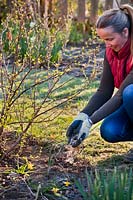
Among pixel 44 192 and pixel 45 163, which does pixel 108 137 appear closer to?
pixel 45 163

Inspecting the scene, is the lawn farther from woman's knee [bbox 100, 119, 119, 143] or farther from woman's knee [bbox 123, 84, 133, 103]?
woman's knee [bbox 123, 84, 133, 103]

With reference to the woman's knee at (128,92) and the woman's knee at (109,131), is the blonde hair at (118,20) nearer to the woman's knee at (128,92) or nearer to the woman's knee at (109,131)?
the woman's knee at (128,92)

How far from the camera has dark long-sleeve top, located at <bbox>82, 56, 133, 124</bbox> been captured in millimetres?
2885

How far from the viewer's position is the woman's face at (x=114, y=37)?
9.58 ft

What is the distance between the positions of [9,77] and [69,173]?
67 cm

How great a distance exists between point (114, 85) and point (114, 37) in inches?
17.6

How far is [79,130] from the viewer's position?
108 inches

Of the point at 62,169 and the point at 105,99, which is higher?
the point at 105,99

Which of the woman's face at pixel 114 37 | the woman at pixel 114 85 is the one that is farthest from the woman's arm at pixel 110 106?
the woman's face at pixel 114 37

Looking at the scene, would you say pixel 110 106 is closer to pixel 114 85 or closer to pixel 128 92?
pixel 128 92

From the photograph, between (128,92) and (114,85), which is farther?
(114,85)

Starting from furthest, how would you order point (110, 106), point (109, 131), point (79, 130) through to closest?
point (109, 131)
point (110, 106)
point (79, 130)

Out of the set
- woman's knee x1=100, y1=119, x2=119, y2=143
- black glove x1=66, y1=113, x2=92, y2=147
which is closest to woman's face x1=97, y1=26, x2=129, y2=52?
black glove x1=66, y1=113, x2=92, y2=147

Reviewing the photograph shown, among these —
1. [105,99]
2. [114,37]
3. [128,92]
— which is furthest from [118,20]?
[105,99]
